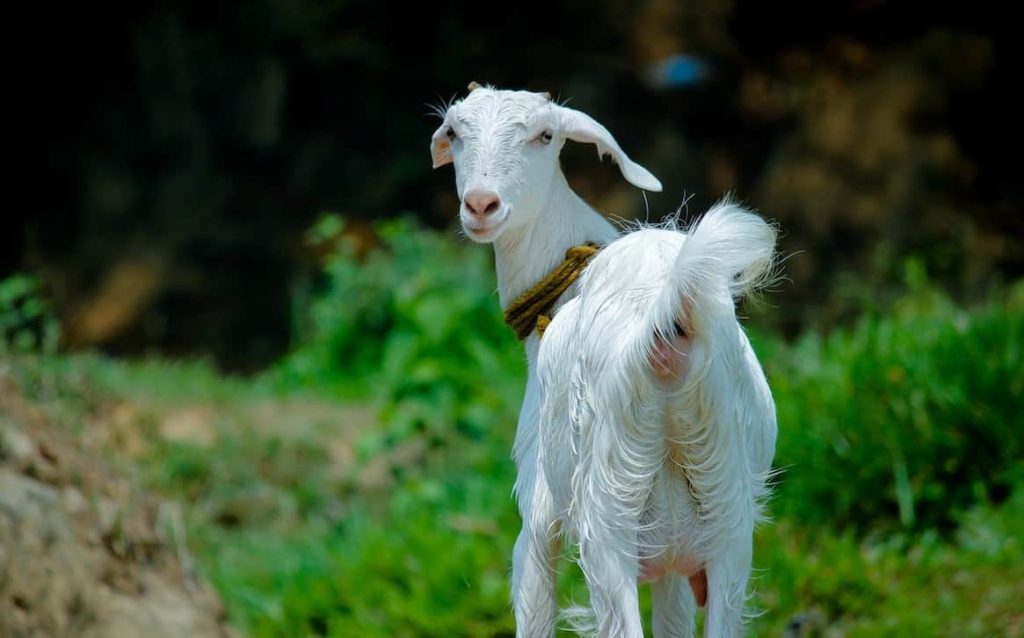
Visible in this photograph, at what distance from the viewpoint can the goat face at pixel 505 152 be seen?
9.66ft

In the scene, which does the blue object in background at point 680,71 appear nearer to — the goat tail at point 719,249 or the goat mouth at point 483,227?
the goat mouth at point 483,227

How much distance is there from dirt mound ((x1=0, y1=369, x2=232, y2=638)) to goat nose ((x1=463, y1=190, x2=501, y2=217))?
2.06 m

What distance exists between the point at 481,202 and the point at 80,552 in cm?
217

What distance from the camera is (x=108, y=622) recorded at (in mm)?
4219

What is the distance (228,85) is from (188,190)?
0.94 meters

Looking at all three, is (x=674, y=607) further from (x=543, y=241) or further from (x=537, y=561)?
(x=543, y=241)

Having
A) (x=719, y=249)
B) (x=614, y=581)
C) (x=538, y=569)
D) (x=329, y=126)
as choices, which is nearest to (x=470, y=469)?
(x=538, y=569)

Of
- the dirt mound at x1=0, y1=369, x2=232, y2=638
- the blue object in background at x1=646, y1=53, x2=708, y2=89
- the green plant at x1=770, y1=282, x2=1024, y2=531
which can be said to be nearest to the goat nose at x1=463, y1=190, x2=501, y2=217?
the dirt mound at x1=0, y1=369, x2=232, y2=638

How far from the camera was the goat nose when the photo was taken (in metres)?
2.92

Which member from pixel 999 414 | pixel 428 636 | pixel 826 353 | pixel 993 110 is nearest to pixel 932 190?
pixel 993 110

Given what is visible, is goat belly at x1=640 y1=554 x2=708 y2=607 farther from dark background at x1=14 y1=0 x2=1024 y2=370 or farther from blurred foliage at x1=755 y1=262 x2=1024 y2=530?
dark background at x1=14 y1=0 x2=1024 y2=370

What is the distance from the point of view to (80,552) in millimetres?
4289

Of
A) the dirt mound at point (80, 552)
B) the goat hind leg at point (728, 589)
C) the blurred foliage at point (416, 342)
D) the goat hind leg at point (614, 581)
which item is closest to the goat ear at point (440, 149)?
the goat hind leg at point (614, 581)

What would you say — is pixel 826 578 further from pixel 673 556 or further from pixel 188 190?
pixel 188 190
